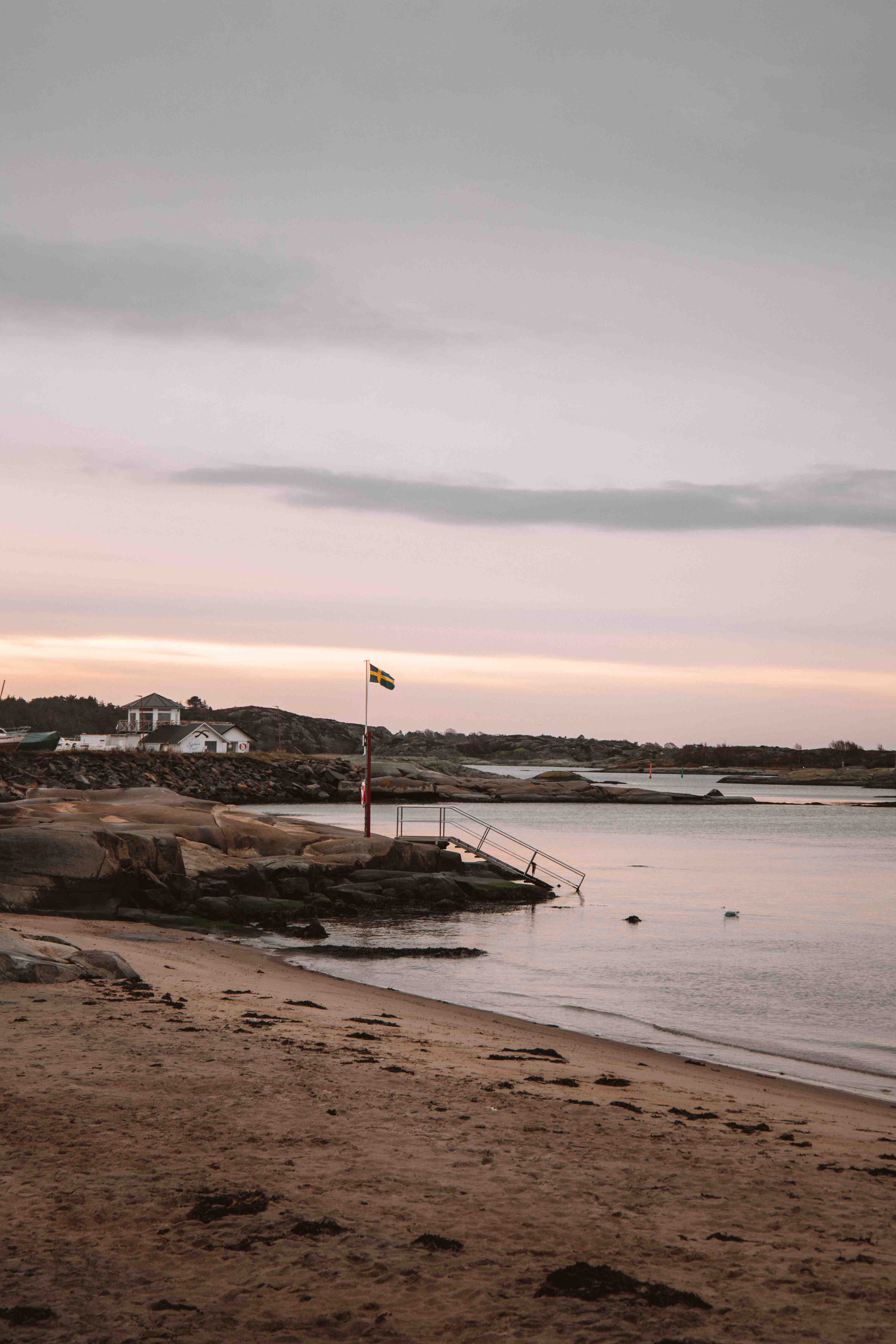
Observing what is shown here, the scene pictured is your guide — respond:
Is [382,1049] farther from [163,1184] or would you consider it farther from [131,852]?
[131,852]

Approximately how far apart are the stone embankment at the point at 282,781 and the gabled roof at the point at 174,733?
24.4 feet

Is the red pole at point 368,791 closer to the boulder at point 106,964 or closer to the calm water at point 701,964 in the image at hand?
the calm water at point 701,964

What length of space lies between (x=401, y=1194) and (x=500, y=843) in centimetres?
5733

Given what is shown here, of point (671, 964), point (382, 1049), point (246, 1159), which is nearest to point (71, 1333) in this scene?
point (246, 1159)

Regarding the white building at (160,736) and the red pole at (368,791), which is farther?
the white building at (160,736)

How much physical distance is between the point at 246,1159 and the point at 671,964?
18809 millimetres

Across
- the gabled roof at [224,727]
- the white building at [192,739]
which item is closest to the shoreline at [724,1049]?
the white building at [192,739]

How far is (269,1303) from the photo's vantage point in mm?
5164

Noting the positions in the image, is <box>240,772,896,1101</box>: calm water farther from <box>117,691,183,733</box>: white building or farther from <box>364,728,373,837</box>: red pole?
<box>117,691,183,733</box>: white building

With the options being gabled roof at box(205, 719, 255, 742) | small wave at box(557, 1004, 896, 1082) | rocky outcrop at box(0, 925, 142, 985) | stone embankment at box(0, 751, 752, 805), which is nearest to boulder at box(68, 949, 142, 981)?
rocky outcrop at box(0, 925, 142, 985)

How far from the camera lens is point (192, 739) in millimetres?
119625

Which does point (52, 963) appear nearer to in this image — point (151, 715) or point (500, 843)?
point (500, 843)

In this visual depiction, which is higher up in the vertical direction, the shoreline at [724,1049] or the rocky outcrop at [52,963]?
the rocky outcrop at [52,963]

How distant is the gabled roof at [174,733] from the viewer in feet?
392
